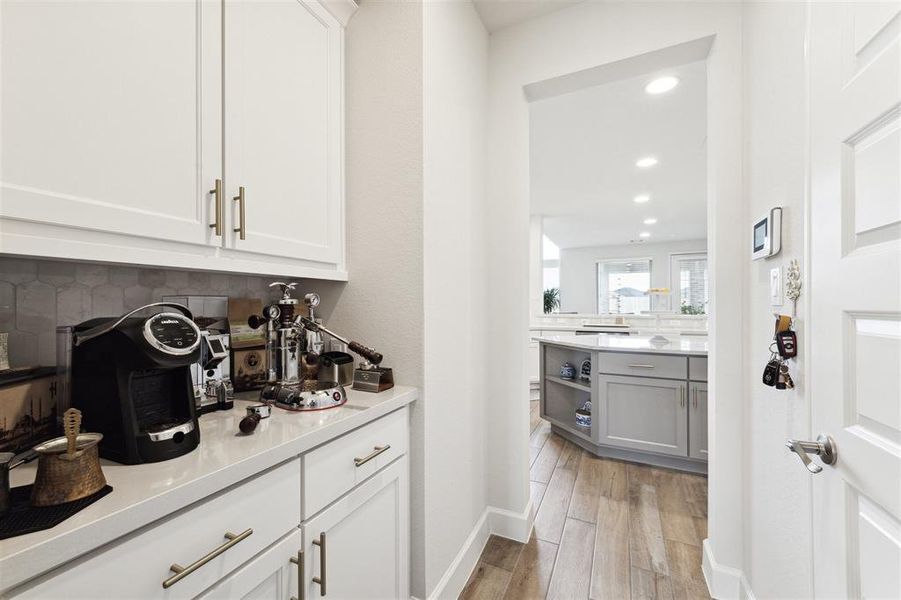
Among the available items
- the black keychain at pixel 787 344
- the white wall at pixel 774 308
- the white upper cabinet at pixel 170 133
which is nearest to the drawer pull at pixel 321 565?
the white upper cabinet at pixel 170 133

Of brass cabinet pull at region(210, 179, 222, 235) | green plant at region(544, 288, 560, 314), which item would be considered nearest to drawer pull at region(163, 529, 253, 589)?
brass cabinet pull at region(210, 179, 222, 235)

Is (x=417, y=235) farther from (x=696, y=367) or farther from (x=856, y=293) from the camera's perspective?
(x=696, y=367)

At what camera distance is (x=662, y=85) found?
2.47m

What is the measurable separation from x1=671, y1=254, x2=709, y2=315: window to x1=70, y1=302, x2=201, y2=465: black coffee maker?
9.63m

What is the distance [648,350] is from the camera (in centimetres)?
271

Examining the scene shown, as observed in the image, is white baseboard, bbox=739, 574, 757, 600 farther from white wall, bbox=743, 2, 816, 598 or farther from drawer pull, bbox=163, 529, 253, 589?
drawer pull, bbox=163, 529, 253, 589

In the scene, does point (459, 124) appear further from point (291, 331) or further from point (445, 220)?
point (291, 331)

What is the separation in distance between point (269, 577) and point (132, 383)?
1.69ft

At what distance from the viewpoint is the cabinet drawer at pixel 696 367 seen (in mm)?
2557

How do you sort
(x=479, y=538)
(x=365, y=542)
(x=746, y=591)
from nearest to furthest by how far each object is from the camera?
(x=365, y=542) < (x=746, y=591) < (x=479, y=538)

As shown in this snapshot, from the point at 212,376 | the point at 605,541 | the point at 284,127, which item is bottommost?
the point at 605,541

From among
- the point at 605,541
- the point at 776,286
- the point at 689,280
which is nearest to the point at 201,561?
the point at 776,286

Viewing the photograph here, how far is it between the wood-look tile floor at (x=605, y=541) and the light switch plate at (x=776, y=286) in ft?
4.16

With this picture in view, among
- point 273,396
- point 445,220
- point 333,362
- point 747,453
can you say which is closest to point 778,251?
point 747,453
